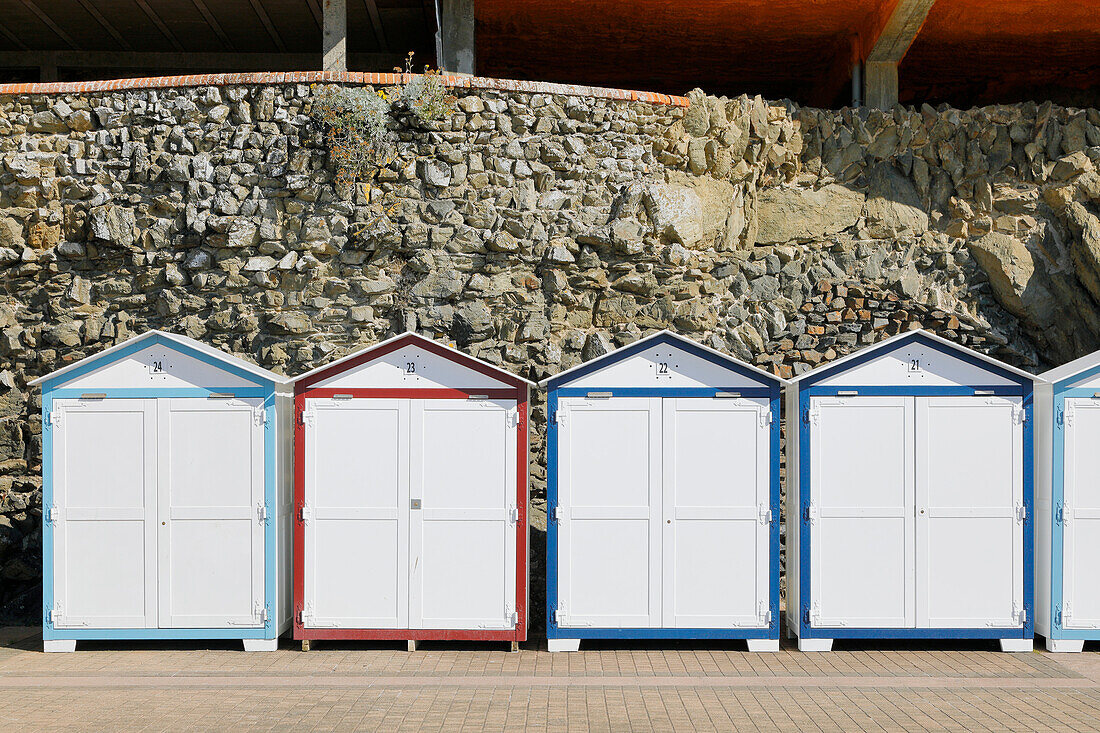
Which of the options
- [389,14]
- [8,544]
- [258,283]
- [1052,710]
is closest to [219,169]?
[258,283]

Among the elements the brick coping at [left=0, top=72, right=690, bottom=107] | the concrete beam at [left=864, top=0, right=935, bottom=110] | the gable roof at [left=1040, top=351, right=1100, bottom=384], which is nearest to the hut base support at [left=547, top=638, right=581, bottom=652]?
the gable roof at [left=1040, top=351, right=1100, bottom=384]

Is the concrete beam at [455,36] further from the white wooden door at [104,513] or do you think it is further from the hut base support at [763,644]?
the hut base support at [763,644]

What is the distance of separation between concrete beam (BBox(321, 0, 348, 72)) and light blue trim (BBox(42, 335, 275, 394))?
14.8ft

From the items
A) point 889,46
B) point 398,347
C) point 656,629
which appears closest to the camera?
point 656,629

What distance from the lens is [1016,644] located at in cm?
648

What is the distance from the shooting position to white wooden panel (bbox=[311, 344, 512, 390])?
6504mm

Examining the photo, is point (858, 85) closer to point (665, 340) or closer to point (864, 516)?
point (665, 340)

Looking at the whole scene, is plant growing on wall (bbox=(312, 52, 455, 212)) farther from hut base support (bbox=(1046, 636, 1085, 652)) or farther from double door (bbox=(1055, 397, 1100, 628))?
hut base support (bbox=(1046, 636, 1085, 652))

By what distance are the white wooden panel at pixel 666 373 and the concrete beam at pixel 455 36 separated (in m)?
5.29

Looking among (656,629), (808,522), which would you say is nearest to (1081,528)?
(808,522)

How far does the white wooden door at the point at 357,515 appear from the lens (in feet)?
21.2

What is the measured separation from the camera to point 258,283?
8.60 metres

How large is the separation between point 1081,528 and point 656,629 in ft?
10.3

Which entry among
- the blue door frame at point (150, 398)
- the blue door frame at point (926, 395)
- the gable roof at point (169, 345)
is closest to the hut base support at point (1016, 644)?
the blue door frame at point (926, 395)
